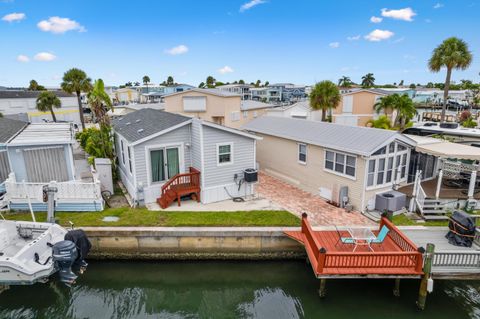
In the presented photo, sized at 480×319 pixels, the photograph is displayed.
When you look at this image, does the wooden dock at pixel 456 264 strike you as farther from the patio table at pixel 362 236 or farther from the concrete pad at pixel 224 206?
the concrete pad at pixel 224 206

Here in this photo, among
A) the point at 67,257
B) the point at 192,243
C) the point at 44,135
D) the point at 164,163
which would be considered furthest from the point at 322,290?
the point at 44,135

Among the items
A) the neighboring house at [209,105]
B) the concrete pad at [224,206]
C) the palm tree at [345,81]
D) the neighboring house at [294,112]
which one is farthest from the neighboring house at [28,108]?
the palm tree at [345,81]

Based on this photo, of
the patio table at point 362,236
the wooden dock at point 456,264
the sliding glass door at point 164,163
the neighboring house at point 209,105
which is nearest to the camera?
the wooden dock at point 456,264

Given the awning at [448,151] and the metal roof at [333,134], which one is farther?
the metal roof at [333,134]

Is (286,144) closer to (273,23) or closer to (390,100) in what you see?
(390,100)

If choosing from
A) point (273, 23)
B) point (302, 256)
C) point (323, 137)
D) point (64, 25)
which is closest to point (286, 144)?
point (323, 137)

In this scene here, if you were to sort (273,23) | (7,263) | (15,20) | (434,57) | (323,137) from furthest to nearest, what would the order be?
(273,23) → (434,57) → (15,20) → (323,137) → (7,263)

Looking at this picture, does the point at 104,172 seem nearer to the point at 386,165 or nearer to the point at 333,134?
the point at 333,134

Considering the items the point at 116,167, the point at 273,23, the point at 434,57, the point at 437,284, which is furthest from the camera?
the point at 273,23
